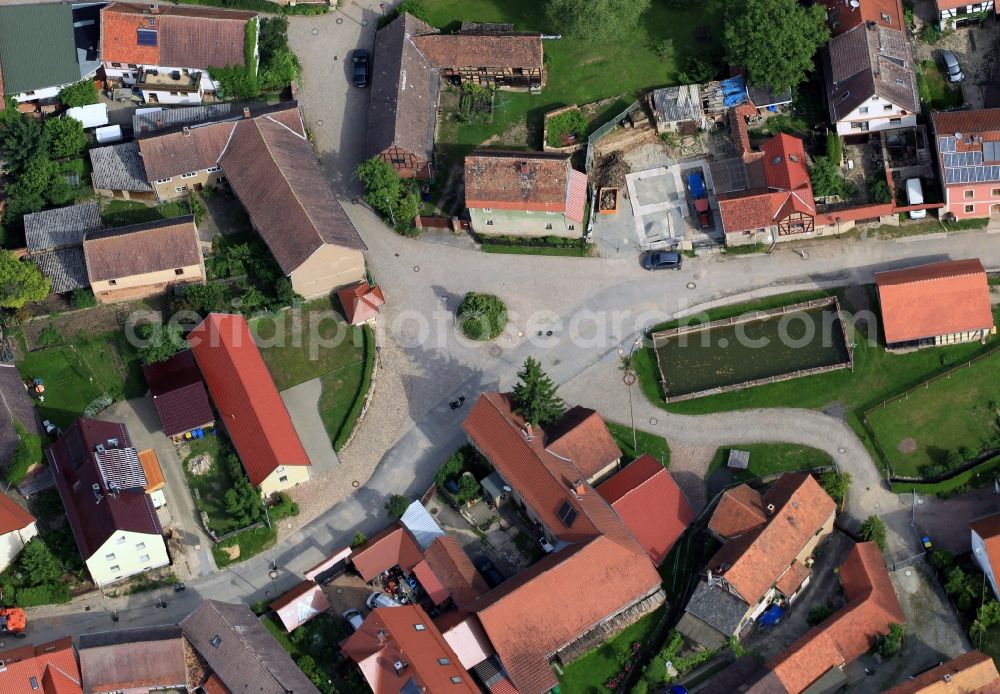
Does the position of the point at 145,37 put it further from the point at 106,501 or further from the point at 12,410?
the point at 106,501

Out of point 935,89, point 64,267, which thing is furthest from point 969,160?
point 64,267

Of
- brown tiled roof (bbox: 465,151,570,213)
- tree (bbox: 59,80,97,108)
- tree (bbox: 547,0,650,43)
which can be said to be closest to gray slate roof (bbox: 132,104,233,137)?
tree (bbox: 59,80,97,108)

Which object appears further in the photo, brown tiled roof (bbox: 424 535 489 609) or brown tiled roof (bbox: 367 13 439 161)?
brown tiled roof (bbox: 367 13 439 161)

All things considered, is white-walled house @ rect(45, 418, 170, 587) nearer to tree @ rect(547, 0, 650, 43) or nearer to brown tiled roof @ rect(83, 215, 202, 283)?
brown tiled roof @ rect(83, 215, 202, 283)

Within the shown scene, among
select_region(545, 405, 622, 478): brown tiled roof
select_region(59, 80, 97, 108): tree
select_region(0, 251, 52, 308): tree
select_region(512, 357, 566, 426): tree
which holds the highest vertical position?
select_region(59, 80, 97, 108): tree

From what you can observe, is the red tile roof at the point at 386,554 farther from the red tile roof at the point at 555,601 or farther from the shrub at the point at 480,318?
the shrub at the point at 480,318

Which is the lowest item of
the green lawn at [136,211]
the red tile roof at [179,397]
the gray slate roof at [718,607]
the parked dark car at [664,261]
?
the gray slate roof at [718,607]

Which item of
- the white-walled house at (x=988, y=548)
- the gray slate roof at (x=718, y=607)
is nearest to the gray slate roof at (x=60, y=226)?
the gray slate roof at (x=718, y=607)
